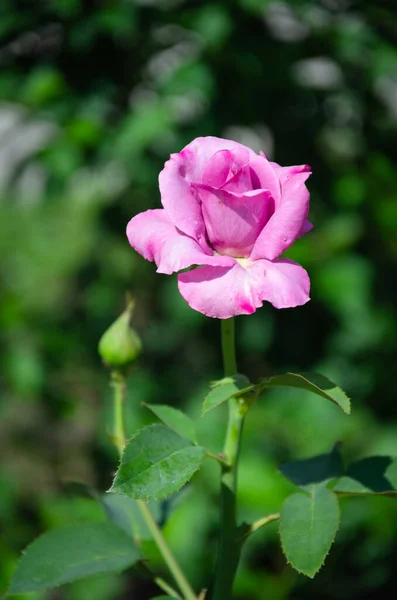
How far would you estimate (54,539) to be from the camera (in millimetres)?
541

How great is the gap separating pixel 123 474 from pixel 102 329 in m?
1.31

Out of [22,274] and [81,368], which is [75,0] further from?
[22,274]

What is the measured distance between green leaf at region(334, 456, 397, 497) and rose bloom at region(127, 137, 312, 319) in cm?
15

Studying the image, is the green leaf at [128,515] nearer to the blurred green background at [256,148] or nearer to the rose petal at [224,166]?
the rose petal at [224,166]

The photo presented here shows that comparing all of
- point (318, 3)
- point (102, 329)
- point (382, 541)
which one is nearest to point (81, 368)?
point (102, 329)

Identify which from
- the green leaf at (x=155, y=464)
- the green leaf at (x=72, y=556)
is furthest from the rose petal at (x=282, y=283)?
the green leaf at (x=72, y=556)

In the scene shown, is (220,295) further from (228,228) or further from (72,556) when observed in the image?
(72,556)

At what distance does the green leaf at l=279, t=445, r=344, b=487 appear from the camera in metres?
0.53

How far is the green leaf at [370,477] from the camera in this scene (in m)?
0.50

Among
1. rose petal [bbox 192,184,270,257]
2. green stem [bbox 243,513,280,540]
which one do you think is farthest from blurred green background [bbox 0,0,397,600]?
rose petal [bbox 192,184,270,257]

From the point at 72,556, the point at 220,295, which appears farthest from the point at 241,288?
the point at 72,556

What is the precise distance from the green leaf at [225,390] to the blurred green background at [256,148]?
0.77 m

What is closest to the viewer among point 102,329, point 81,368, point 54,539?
point 54,539

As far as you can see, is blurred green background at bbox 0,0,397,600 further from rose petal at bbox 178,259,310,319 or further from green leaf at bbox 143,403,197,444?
rose petal at bbox 178,259,310,319
